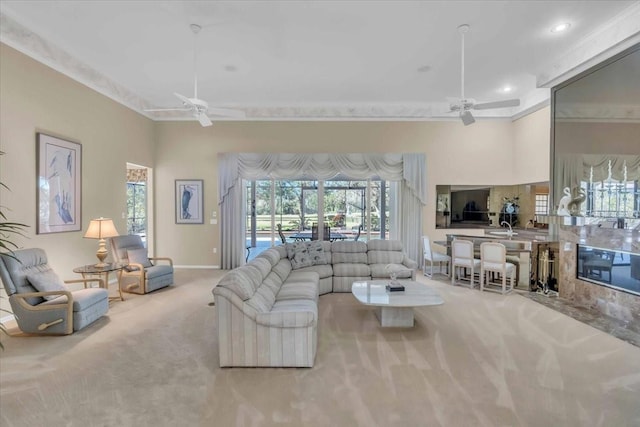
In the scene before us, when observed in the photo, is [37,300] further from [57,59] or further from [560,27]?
[560,27]

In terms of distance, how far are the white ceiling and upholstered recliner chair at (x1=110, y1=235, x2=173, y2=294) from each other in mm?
2736

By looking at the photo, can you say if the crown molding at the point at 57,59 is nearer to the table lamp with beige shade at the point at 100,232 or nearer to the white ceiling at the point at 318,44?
the white ceiling at the point at 318,44

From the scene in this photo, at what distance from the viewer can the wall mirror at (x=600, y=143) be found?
12.1 feet

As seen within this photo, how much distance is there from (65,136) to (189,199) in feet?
9.02

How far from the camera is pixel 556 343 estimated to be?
3.35 metres

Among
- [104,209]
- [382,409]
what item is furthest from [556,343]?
[104,209]

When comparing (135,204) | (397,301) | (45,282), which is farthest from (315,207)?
(45,282)

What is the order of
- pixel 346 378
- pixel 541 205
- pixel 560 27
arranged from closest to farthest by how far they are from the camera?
1. pixel 346 378
2. pixel 560 27
3. pixel 541 205

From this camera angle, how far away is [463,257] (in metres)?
5.53

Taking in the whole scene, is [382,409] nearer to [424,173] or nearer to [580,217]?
[580,217]

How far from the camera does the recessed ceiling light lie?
384 cm

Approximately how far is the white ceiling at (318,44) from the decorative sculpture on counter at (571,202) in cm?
175

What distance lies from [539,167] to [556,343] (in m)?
4.01

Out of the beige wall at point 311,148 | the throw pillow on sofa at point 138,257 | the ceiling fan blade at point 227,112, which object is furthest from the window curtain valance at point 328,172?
the ceiling fan blade at point 227,112
